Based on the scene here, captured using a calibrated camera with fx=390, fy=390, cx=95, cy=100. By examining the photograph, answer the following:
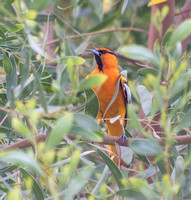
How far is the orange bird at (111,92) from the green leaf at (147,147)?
2.66ft

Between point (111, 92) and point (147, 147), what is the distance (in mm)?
1080

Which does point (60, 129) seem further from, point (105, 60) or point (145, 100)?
point (105, 60)

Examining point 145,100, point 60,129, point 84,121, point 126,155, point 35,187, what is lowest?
point 126,155

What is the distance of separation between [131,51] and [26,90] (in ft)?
→ 1.61

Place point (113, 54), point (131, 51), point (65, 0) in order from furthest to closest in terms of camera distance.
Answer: point (113, 54)
point (65, 0)
point (131, 51)

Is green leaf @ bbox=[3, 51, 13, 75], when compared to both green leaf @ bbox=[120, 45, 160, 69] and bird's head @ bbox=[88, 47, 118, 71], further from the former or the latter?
bird's head @ bbox=[88, 47, 118, 71]

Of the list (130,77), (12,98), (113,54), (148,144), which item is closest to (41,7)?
(12,98)

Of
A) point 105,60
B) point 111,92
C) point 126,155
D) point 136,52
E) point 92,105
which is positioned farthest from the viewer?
point 105,60

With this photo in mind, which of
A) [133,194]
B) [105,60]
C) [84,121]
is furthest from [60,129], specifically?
[105,60]

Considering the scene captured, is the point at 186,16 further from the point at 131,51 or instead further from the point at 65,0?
the point at 131,51

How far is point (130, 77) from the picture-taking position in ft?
9.80

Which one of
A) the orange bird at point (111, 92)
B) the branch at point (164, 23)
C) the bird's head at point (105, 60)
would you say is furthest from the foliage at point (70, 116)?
the branch at point (164, 23)

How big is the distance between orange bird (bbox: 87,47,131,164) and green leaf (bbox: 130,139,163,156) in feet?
2.66

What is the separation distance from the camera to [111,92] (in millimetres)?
2080
